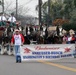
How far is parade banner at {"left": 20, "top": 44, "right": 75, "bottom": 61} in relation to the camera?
843 inches

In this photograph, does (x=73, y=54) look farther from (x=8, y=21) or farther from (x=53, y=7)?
(x=53, y=7)

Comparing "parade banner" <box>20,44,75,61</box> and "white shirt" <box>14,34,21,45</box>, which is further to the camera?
"white shirt" <box>14,34,21,45</box>

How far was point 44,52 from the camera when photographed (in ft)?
71.1

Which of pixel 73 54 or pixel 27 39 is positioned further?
pixel 27 39

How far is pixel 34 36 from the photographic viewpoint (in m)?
31.2

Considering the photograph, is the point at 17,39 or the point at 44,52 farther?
the point at 17,39

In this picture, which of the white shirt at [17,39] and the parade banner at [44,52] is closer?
the parade banner at [44,52]

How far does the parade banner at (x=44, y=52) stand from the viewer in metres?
21.4

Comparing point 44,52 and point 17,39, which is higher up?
point 17,39

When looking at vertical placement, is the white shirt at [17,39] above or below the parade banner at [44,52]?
above

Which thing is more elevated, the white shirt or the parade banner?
the white shirt

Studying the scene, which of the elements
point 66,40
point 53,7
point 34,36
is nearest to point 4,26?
point 34,36

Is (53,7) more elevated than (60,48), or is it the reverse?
(53,7)

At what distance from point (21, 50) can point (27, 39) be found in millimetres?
8660
